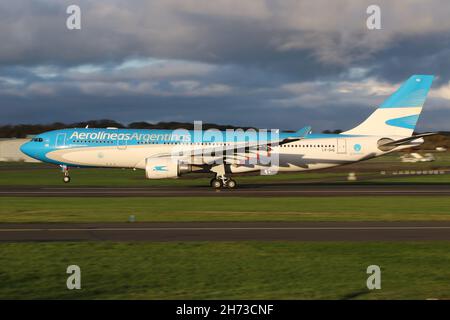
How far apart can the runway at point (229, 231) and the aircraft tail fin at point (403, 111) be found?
25217 millimetres

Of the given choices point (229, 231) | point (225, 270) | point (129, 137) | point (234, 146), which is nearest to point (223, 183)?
point (234, 146)

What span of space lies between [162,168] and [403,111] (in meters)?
19.1

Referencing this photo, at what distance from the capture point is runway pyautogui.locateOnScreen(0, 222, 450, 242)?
1838cm

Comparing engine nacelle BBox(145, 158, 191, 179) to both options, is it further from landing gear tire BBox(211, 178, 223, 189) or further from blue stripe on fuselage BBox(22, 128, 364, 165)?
blue stripe on fuselage BBox(22, 128, 364, 165)

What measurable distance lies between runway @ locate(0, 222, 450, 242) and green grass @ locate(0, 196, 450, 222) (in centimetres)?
169

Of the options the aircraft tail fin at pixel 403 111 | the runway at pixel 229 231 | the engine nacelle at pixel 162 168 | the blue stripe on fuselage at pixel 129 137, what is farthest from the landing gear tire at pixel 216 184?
the runway at pixel 229 231

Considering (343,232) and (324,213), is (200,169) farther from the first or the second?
(343,232)

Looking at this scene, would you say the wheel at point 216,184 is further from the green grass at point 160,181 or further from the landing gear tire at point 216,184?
the green grass at point 160,181

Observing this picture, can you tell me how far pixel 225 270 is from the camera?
526 inches

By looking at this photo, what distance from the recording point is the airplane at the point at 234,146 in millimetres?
42750

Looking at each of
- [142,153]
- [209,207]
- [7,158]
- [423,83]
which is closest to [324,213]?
[209,207]

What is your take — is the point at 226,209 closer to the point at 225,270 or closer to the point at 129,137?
the point at 225,270

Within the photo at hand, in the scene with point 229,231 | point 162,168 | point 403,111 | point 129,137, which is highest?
point 403,111
